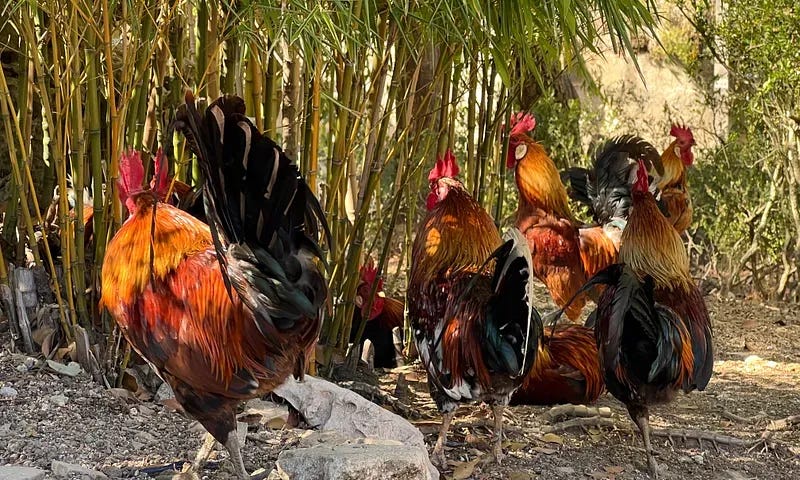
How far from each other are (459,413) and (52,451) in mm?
2017

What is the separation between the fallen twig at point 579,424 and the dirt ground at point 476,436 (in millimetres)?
18

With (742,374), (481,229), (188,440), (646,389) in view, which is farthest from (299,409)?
(742,374)

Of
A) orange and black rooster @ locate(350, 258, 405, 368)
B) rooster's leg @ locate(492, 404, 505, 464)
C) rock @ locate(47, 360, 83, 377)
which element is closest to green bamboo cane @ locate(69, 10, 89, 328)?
rock @ locate(47, 360, 83, 377)

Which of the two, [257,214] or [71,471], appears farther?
[71,471]

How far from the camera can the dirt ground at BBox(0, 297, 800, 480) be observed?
11.6 ft

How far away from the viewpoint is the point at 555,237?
5527 millimetres

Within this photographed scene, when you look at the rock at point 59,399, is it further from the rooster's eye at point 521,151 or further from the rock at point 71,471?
the rooster's eye at point 521,151

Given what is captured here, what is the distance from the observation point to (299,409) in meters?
3.96

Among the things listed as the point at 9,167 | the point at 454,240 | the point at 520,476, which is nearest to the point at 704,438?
the point at 520,476

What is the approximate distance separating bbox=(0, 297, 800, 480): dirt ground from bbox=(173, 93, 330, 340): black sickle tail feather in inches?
34.0

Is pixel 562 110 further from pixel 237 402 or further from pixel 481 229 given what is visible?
pixel 237 402

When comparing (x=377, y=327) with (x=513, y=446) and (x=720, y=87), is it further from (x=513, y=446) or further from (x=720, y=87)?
(x=720, y=87)

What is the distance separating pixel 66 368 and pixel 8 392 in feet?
0.94

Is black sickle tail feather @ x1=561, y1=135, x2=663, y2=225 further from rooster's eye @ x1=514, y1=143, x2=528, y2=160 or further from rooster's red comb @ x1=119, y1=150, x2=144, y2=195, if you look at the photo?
rooster's red comb @ x1=119, y1=150, x2=144, y2=195
